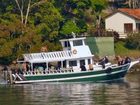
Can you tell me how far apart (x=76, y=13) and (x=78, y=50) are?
25.3m

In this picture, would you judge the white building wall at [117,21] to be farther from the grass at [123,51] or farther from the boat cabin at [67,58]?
the boat cabin at [67,58]

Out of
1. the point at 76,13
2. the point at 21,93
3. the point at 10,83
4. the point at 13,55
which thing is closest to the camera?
the point at 21,93

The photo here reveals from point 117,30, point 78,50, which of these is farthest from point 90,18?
point 78,50

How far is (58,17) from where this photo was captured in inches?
3511

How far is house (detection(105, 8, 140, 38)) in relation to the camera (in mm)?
101688

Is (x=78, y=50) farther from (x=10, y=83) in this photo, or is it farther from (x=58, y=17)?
(x=58, y=17)

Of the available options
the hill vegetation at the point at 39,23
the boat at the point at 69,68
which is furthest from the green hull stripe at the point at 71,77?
the hill vegetation at the point at 39,23

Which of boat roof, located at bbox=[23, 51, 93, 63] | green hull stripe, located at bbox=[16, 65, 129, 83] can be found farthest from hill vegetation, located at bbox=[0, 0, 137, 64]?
green hull stripe, located at bbox=[16, 65, 129, 83]

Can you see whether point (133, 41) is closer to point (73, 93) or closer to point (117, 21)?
point (117, 21)

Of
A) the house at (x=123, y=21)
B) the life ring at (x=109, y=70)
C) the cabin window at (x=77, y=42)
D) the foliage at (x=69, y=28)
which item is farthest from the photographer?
the house at (x=123, y=21)

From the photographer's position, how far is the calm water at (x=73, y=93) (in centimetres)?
5025

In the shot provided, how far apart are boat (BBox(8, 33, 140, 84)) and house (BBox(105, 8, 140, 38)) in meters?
30.6

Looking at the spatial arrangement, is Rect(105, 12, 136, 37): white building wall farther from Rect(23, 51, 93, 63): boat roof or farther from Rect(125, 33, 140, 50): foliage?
Rect(23, 51, 93, 63): boat roof

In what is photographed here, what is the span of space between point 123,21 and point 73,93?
152 feet
